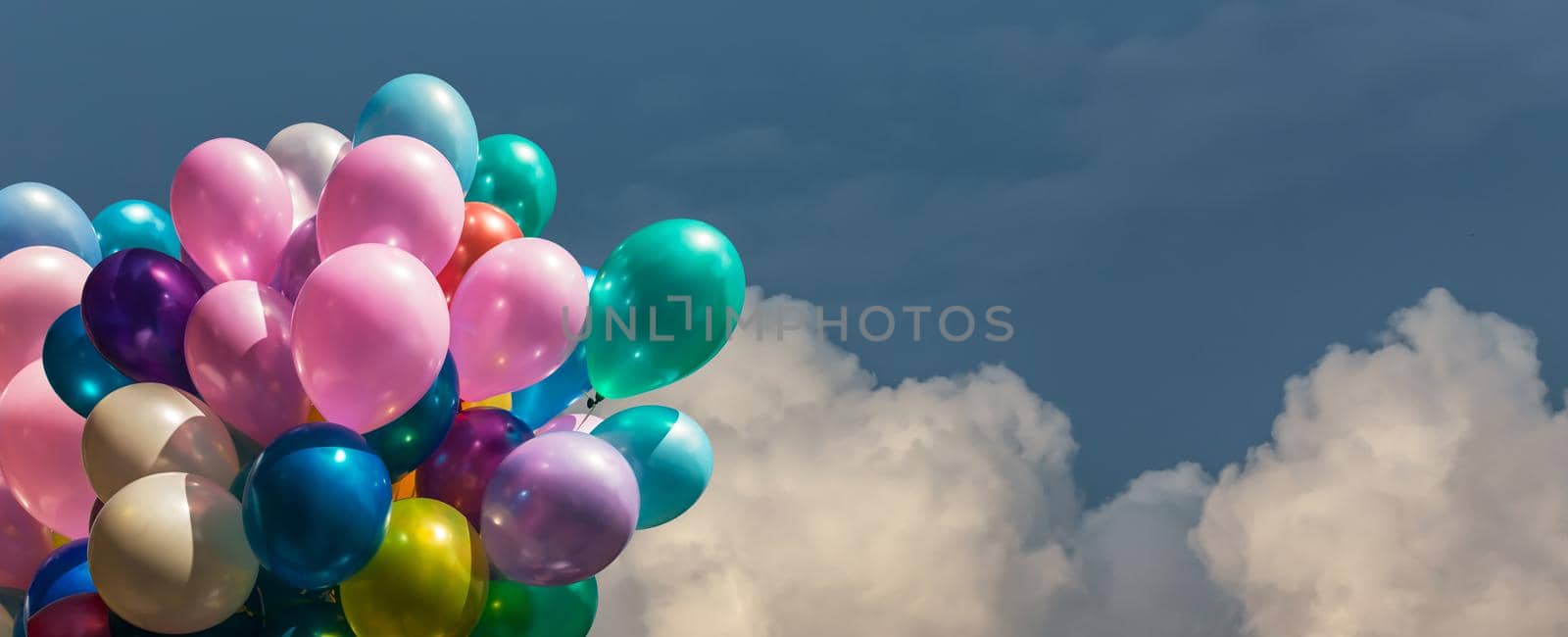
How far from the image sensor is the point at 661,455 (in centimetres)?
→ 569

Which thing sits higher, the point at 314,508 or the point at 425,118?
the point at 425,118

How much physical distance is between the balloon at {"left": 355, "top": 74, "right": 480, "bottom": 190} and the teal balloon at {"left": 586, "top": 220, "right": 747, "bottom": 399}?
0.93 m

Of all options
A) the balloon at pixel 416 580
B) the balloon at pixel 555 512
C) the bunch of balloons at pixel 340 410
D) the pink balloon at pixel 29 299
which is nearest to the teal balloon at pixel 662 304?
the bunch of balloons at pixel 340 410

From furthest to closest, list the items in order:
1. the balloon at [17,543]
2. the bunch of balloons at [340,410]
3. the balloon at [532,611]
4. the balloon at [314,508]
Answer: the balloon at [17,543]
the balloon at [532,611]
the bunch of balloons at [340,410]
the balloon at [314,508]

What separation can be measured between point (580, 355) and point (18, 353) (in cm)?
206

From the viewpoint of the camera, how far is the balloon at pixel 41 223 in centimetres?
602

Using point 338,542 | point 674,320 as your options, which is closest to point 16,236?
point 338,542

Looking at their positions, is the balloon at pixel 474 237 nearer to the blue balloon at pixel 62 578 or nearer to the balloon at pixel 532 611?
the balloon at pixel 532 611

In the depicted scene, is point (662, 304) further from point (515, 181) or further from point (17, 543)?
point (17, 543)

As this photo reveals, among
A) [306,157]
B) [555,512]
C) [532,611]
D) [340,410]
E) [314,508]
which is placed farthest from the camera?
[306,157]

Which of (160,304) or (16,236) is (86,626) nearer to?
(160,304)

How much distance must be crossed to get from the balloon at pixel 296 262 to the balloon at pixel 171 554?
32.1 inches

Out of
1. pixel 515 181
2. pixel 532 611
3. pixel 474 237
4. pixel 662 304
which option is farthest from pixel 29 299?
pixel 662 304

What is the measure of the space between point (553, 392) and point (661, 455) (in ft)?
1.70
